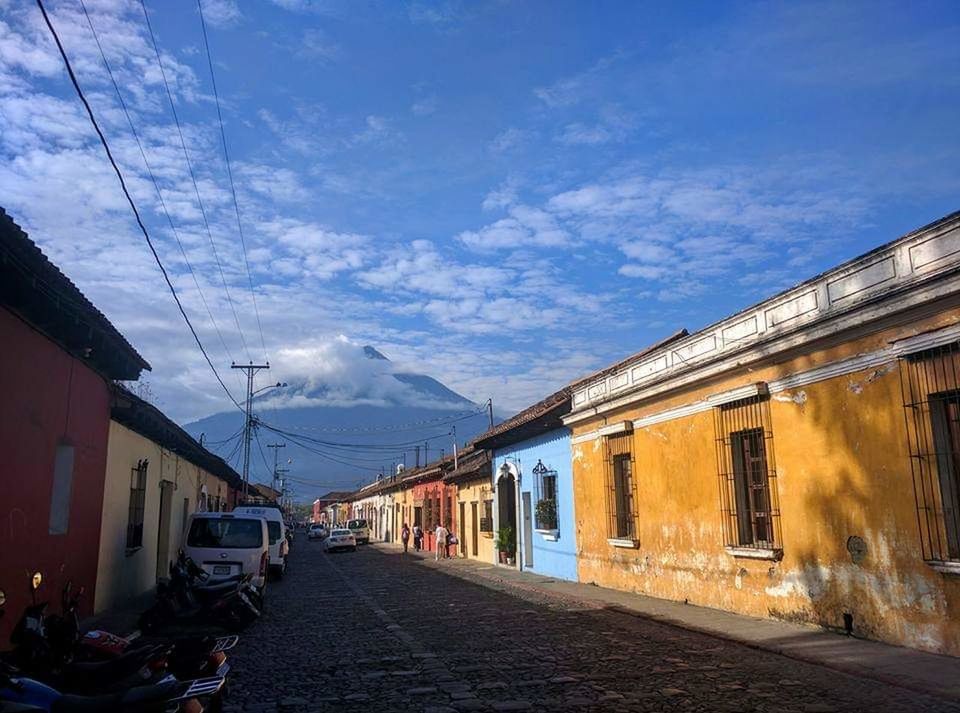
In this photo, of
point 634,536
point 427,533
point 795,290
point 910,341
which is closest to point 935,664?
point 910,341

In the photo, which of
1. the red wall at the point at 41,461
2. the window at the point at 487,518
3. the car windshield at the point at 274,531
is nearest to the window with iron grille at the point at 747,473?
the red wall at the point at 41,461

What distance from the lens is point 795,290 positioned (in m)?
11.7

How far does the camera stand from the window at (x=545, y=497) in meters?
22.3

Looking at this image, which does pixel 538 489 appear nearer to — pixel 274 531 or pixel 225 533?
pixel 274 531

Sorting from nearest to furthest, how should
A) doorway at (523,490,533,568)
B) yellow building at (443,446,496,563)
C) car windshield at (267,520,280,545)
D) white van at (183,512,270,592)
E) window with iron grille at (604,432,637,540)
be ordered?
white van at (183,512,270,592) < window with iron grille at (604,432,637,540) < car windshield at (267,520,280,545) < doorway at (523,490,533,568) < yellow building at (443,446,496,563)

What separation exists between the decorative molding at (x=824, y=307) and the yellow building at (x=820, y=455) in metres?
0.02

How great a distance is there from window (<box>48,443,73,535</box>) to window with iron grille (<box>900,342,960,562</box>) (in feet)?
37.4

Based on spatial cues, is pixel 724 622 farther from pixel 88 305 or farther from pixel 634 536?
pixel 88 305

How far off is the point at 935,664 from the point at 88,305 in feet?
36.0

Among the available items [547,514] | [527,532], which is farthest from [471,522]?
[547,514]

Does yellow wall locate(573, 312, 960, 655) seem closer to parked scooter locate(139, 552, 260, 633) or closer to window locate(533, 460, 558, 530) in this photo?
window locate(533, 460, 558, 530)

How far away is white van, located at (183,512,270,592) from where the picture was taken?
14.9m

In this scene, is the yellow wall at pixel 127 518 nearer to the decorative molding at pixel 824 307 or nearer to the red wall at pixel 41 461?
the red wall at pixel 41 461

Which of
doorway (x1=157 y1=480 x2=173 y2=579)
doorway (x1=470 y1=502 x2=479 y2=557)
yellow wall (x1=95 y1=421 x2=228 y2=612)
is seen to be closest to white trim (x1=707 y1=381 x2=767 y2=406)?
yellow wall (x1=95 y1=421 x2=228 y2=612)
